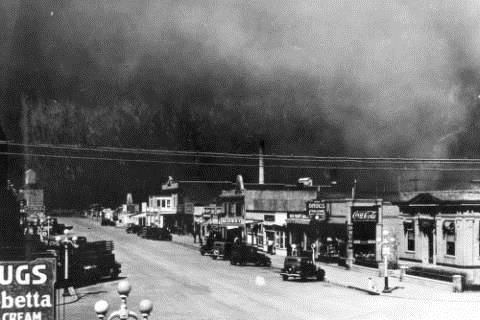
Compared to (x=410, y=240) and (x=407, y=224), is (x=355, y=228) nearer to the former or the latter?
(x=407, y=224)

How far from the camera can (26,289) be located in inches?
432

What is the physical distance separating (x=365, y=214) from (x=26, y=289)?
120ft

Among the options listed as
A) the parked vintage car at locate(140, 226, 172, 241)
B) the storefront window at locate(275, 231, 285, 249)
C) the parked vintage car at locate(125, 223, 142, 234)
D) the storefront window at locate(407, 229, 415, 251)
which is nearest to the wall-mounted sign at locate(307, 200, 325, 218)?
the storefront window at locate(407, 229, 415, 251)

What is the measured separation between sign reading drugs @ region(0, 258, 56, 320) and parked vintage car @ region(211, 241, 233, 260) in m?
37.5

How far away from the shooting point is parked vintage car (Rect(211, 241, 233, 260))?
159 ft

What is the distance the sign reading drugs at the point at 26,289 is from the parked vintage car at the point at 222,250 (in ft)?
123

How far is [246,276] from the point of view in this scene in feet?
122

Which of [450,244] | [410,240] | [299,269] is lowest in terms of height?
[299,269]

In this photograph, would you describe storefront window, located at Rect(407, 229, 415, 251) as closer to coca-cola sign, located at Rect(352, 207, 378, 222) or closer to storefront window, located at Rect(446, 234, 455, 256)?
coca-cola sign, located at Rect(352, 207, 378, 222)

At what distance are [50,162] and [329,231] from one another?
4873 centimetres

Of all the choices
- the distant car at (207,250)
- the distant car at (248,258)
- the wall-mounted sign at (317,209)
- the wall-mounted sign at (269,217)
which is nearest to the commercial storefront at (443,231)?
the wall-mounted sign at (317,209)

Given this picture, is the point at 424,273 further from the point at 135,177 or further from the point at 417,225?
the point at 135,177

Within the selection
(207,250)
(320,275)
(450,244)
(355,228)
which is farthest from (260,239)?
(450,244)

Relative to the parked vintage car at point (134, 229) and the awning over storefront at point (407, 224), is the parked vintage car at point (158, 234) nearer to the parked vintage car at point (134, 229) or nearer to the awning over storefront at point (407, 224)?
the parked vintage car at point (134, 229)
